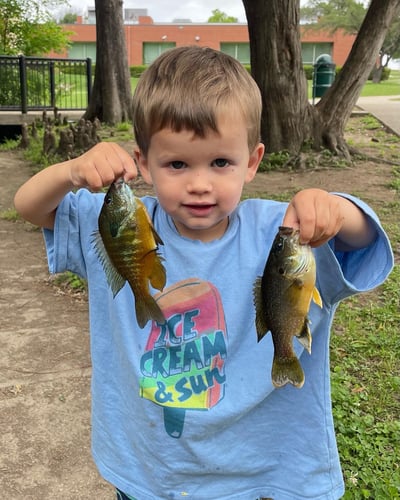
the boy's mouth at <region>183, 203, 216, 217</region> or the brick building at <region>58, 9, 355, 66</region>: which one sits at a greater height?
the brick building at <region>58, 9, 355, 66</region>

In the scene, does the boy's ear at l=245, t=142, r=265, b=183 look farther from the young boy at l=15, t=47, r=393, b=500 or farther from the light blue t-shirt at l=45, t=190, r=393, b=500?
the light blue t-shirt at l=45, t=190, r=393, b=500

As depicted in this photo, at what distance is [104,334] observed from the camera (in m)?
1.81

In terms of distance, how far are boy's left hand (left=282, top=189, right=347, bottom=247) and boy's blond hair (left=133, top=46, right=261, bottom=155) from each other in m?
0.30

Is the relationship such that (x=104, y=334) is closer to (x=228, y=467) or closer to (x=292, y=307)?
(x=228, y=467)

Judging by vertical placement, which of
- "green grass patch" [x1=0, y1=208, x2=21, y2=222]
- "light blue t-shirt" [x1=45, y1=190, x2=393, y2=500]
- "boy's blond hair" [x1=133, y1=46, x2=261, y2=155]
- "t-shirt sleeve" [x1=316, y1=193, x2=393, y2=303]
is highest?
"boy's blond hair" [x1=133, y1=46, x2=261, y2=155]

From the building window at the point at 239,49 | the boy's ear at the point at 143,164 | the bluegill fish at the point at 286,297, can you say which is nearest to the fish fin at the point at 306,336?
the bluegill fish at the point at 286,297

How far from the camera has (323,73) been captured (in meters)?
15.6

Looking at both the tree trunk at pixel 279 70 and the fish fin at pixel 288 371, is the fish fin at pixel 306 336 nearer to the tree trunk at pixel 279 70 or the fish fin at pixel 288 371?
the fish fin at pixel 288 371

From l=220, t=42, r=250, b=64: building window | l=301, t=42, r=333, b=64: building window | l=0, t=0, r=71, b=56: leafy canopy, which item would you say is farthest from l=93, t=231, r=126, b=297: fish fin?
l=301, t=42, r=333, b=64: building window

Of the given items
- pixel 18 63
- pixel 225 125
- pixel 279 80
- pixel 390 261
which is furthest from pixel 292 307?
pixel 18 63

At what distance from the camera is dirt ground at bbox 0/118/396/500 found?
275 centimetres

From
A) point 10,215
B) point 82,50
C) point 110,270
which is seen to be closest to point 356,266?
point 110,270

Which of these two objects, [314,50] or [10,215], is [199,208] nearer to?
[10,215]

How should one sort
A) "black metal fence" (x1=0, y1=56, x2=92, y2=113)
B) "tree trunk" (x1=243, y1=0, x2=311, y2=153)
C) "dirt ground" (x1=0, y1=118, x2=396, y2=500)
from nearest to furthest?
"dirt ground" (x1=0, y1=118, x2=396, y2=500)
"tree trunk" (x1=243, y1=0, x2=311, y2=153)
"black metal fence" (x1=0, y1=56, x2=92, y2=113)
